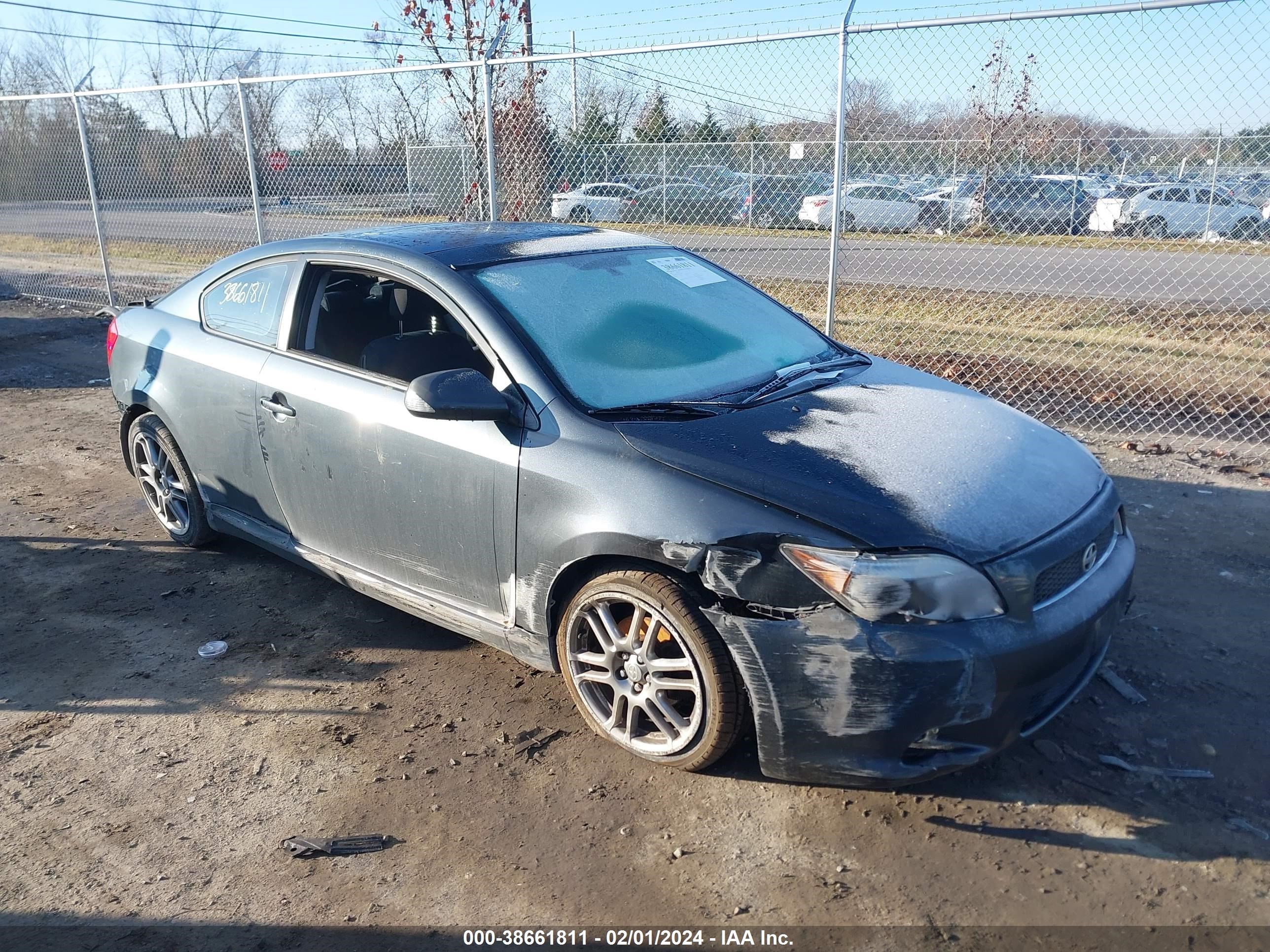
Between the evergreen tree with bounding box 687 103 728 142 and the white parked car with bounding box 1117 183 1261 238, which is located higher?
the evergreen tree with bounding box 687 103 728 142

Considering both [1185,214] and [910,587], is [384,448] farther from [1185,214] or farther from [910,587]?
[1185,214]

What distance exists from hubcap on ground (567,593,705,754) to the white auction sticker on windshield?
5.43 ft

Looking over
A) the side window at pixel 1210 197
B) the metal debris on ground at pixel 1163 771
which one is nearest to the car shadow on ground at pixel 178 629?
the metal debris on ground at pixel 1163 771

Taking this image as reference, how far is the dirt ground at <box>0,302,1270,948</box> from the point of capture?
2.61 metres

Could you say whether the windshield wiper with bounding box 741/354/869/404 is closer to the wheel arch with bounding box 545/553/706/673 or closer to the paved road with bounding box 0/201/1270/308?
the wheel arch with bounding box 545/553/706/673

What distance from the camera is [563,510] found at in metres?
3.12

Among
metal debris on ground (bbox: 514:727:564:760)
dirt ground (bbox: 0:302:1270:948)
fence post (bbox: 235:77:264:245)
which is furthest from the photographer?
fence post (bbox: 235:77:264:245)

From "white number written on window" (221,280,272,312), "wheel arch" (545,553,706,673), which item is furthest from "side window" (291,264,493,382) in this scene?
"wheel arch" (545,553,706,673)

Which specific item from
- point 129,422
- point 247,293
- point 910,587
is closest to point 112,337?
point 129,422

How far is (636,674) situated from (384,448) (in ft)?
4.30

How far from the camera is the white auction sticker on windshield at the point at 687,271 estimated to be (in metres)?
4.17

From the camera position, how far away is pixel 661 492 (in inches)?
116

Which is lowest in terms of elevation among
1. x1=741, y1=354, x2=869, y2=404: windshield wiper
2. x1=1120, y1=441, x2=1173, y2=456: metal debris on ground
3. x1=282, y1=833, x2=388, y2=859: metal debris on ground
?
x1=282, y1=833, x2=388, y2=859: metal debris on ground

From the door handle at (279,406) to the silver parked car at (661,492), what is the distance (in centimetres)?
1
